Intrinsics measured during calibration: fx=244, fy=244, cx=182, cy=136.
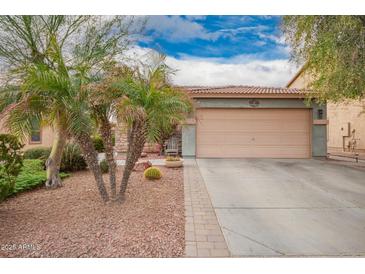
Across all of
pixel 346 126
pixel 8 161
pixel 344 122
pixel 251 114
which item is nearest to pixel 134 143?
pixel 8 161

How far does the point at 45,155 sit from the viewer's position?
29.9 ft

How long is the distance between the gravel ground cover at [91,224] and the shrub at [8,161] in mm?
506

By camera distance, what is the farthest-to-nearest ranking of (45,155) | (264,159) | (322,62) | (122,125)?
(264,159) → (45,155) → (322,62) → (122,125)

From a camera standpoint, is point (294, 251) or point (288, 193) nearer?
point (294, 251)

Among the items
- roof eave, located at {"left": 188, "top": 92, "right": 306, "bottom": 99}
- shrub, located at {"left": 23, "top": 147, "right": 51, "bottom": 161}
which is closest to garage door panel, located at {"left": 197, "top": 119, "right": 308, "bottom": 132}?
roof eave, located at {"left": 188, "top": 92, "right": 306, "bottom": 99}

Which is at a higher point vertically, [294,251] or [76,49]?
[76,49]

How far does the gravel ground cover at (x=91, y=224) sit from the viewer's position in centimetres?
301

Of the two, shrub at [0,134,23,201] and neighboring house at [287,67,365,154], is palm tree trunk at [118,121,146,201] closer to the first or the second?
shrub at [0,134,23,201]

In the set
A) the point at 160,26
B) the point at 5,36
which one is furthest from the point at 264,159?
the point at 5,36

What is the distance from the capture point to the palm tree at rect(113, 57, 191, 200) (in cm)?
404

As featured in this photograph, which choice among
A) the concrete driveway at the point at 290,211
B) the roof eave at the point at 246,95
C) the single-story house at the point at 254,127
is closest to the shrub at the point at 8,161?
the concrete driveway at the point at 290,211

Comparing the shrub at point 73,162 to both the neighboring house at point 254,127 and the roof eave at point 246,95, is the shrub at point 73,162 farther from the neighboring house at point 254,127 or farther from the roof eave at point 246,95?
the roof eave at point 246,95

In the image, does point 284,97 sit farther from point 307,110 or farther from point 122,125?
point 122,125
